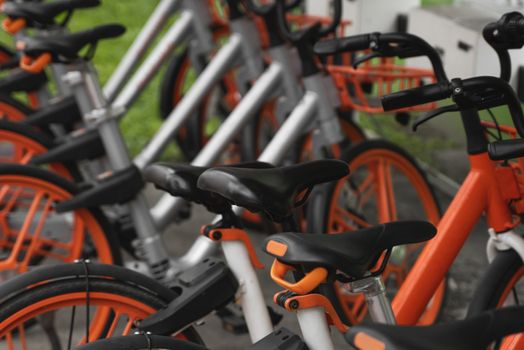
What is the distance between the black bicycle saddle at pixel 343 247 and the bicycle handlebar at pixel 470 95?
470 mm

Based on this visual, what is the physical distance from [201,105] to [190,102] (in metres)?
0.85

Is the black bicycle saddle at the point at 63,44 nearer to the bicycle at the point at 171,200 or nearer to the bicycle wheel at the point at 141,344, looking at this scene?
the bicycle at the point at 171,200

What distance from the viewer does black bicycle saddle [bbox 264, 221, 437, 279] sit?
66.7 inches

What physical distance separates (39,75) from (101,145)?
3.01 ft

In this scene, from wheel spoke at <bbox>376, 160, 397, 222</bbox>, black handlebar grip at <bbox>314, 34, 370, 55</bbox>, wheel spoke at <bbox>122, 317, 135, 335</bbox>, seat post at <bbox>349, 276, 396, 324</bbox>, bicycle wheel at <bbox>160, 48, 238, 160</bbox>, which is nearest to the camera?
seat post at <bbox>349, 276, 396, 324</bbox>

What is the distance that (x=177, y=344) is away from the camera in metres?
2.01

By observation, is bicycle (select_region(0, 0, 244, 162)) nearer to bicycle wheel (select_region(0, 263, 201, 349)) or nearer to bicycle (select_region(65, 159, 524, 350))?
bicycle wheel (select_region(0, 263, 201, 349))

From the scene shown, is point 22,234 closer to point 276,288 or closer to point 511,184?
point 276,288

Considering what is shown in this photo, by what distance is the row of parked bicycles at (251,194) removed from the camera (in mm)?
1833

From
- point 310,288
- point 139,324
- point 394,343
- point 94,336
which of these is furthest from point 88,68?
point 394,343

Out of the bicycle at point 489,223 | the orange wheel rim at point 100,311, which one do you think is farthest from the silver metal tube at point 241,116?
the orange wheel rim at point 100,311

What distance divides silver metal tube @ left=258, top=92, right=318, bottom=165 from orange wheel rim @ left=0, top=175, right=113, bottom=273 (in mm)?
684

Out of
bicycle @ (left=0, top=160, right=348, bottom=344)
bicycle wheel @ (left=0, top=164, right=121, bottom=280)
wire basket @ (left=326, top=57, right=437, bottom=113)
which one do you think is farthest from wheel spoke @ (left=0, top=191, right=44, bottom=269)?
wire basket @ (left=326, top=57, right=437, bottom=113)

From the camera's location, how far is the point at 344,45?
8.31 feet
